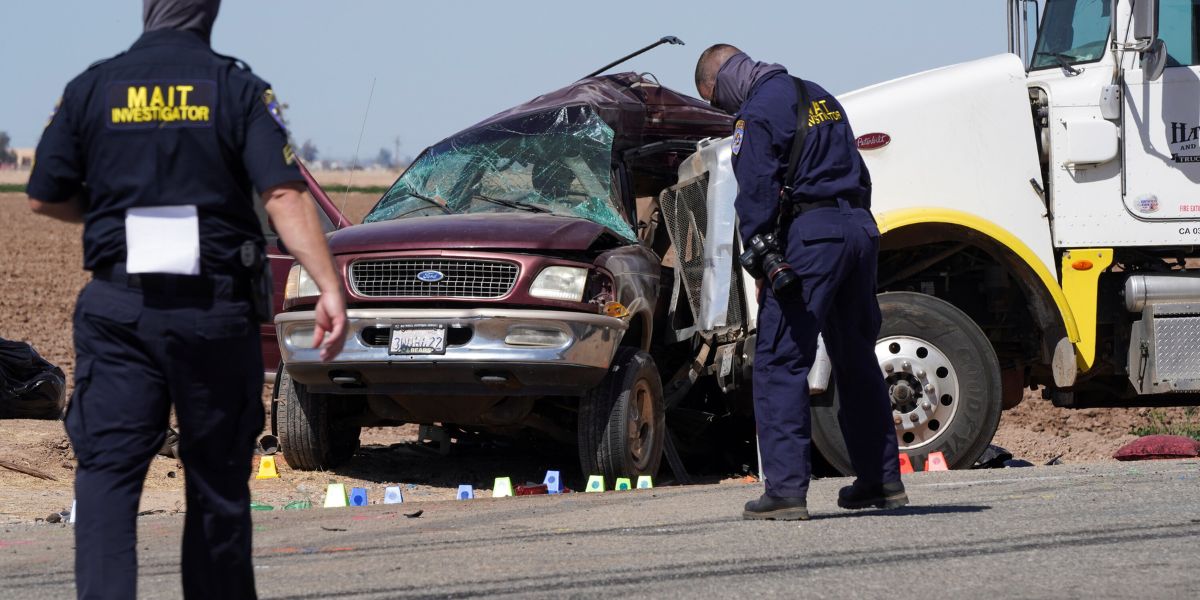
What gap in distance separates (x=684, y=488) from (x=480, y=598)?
143 inches

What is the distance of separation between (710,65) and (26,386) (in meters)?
6.11

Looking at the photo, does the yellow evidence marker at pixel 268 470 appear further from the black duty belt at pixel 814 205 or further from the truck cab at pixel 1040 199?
the black duty belt at pixel 814 205

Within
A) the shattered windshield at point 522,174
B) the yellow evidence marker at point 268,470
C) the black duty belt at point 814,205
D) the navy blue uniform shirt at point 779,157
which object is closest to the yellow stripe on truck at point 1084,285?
the shattered windshield at point 522,174

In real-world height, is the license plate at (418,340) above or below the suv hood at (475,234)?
below

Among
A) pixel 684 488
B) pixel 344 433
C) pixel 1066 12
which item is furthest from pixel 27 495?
pixel 1066 12

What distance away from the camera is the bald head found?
6371 millimetres

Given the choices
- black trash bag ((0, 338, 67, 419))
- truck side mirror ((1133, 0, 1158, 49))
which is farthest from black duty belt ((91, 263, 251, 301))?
black trash bag ((0, 338, 67, 419))

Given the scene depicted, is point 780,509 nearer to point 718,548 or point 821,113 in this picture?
point 718,548

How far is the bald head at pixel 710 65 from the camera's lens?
20.9 feet

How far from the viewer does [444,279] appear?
25.6 feet

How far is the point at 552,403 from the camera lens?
8508 mm

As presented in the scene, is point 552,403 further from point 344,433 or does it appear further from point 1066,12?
point 1066,12

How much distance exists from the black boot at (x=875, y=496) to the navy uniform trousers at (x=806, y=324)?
7.3 inches

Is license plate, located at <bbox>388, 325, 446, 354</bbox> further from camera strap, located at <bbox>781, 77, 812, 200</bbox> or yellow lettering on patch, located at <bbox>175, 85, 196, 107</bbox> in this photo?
yellow lettering on patch, located at <bbox>175, 85, 196, 107</bbox>
